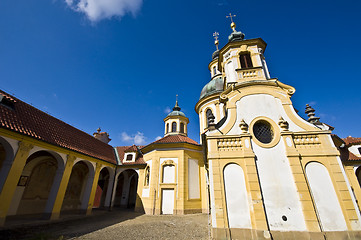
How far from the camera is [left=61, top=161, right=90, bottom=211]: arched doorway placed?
16281 mm

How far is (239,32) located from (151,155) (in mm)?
14613

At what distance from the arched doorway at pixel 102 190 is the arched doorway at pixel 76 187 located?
4.38 meters

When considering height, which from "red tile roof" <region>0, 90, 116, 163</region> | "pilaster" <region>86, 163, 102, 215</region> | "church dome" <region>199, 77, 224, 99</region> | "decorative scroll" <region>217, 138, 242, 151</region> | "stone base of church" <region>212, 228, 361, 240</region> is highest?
"church dome" <region>199, 77, 224, 99</region>

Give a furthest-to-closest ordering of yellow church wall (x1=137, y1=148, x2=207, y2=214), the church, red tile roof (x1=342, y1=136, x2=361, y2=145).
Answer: red tile roof (x1=342, y1=136, x2=361, y2=145)
yellow church wall (x1=137, y1=148, x2=207, y2=214)
the church

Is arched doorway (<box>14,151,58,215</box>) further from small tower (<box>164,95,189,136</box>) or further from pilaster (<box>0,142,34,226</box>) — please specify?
small tower (<box>164,95,189,136</box>)

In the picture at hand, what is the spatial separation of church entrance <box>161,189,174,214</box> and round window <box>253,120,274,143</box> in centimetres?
1012

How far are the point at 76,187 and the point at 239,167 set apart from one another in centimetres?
1836

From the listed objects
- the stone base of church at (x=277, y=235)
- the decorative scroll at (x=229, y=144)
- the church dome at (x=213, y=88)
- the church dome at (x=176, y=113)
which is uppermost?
the church dome at (x=213, y=88)

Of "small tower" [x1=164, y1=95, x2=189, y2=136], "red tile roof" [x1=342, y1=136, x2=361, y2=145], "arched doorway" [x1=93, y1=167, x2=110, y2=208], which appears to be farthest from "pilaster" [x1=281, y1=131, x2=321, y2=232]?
"arched doorway" [x1=93, y1=167, x2=110, y2=208]

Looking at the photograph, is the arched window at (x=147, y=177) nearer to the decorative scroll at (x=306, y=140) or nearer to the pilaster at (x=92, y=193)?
the pilaster at (x=92, y=193)

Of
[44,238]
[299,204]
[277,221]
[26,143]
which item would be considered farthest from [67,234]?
[299,204]

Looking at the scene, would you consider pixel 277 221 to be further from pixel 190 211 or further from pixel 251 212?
pixel 190 211

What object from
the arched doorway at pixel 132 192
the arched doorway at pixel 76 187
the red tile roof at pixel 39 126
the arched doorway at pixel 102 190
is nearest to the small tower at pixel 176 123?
the arched doorway at pixel 132 192

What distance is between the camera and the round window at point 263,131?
8195 millimetres
